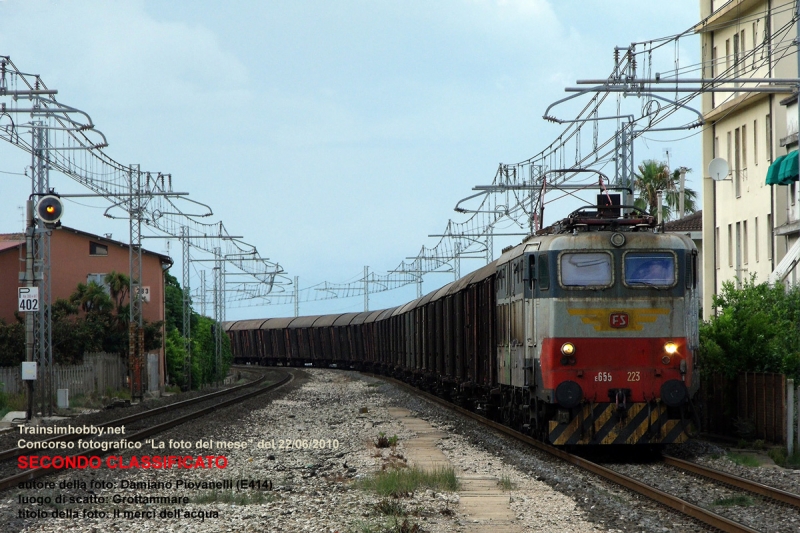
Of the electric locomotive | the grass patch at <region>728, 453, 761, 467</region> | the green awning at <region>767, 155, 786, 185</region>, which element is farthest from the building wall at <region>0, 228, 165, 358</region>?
the grass patch at <region>728, 453, 761, 467</region>

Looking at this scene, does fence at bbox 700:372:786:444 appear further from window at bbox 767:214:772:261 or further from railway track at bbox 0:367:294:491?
window at bbox 767:214:772:261

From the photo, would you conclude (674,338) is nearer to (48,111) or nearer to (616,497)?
(616,497)

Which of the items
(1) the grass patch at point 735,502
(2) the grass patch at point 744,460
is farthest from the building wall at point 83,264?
(1) the grass patch at point 735,502

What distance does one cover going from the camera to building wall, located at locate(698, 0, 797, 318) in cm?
3600

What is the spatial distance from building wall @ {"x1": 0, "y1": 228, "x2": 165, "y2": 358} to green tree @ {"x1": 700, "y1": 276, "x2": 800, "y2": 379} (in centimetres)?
3325

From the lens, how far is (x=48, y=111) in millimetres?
24953

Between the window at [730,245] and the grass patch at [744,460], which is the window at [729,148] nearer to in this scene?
the window at [730,245]

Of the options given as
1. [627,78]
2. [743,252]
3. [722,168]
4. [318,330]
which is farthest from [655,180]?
[627,78]

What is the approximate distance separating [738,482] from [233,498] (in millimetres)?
6335

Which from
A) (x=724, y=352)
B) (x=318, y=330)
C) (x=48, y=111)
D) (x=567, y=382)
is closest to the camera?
(x=567, y=382)

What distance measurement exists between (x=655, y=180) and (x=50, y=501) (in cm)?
4952

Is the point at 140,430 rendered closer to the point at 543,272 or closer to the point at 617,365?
the point at 543,272

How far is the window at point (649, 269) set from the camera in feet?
53.7

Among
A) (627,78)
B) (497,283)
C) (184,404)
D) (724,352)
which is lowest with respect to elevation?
(184,404)
